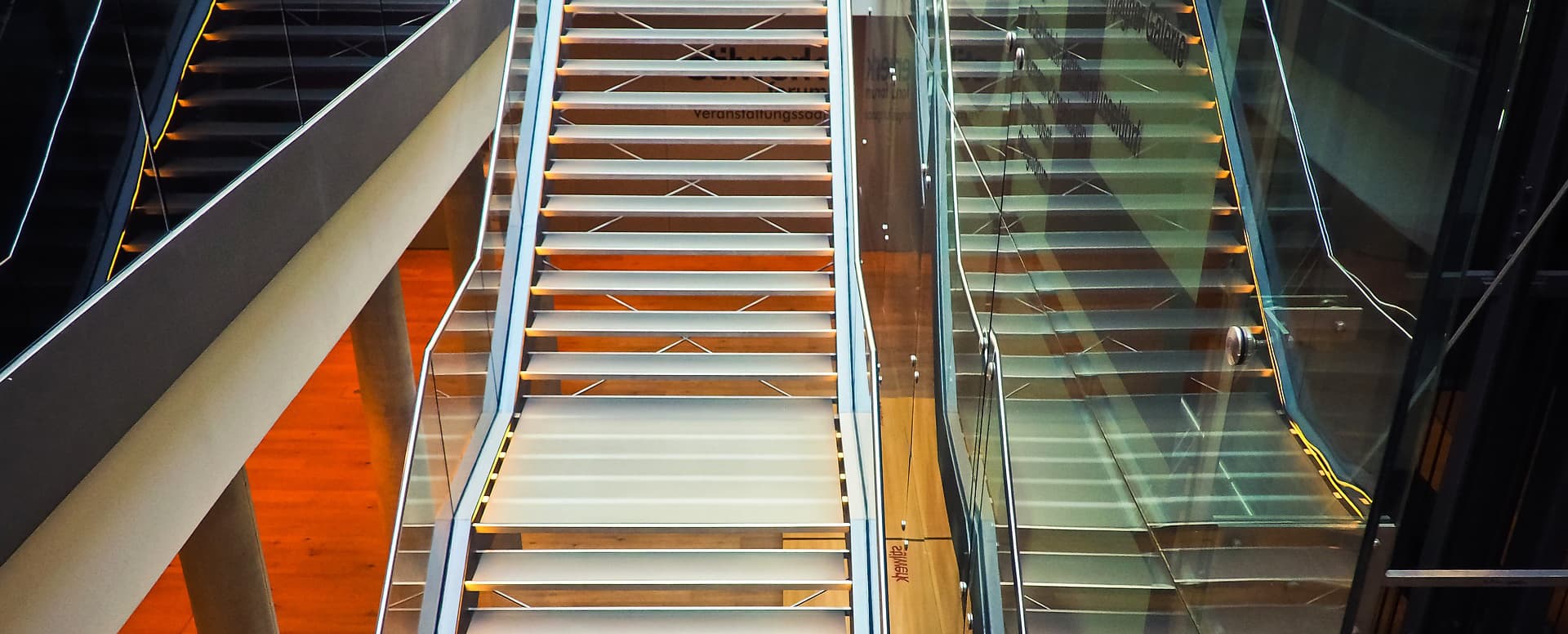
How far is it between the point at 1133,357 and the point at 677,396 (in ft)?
12.2

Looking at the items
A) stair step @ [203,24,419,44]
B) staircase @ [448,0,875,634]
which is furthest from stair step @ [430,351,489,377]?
stair step @ [203,24,419,44]

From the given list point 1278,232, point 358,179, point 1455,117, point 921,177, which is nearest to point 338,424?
point 358,179

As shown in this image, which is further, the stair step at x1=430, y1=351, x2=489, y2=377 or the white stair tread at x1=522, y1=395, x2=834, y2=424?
the white stair tread at x1=522, y1=395, x2=834, y2=424

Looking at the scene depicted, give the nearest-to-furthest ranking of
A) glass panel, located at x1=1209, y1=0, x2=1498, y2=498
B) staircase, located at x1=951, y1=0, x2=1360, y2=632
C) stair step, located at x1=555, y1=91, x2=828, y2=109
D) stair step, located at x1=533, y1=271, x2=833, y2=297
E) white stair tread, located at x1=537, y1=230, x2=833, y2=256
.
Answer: glass panel, located at x1=1209, y1=0, x2=1498, y2=498 → staircase, located at x1=951, y1=0, x2=1360, y2=632 → stair step, located at x1=533, y1=271, x2=833, y2=297 → white stair tread, located at x1=537, y1=230, x2=833, y2=256 → stair step, located at x1=555, y1=91, x2=828, y2=109

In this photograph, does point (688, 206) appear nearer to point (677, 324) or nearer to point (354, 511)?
point (677, 324)

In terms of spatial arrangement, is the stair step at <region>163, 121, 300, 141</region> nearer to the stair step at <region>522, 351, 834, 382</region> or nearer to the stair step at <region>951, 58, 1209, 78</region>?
the stair step at <region>522, 351, 834, 382</region>

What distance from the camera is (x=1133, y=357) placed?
3.88 meters

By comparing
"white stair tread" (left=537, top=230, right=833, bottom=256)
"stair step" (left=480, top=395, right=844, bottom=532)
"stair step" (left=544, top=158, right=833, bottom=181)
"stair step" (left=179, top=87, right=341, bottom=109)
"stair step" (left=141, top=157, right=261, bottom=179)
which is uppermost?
"stair step" (left=179, top=87, right=341, bottom=109)

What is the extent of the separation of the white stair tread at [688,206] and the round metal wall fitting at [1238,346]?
4.74m

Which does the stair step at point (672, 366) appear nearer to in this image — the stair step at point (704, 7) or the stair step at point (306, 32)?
the stair step at point (306, 32)

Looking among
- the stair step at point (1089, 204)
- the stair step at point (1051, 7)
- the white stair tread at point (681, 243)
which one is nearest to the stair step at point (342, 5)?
the white stair tread at point (681, 243)

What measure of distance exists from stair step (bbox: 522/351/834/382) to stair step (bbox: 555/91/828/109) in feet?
6.92

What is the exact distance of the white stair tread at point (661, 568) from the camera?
5.67 metres

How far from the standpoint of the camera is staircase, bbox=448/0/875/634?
5754 millimetres
